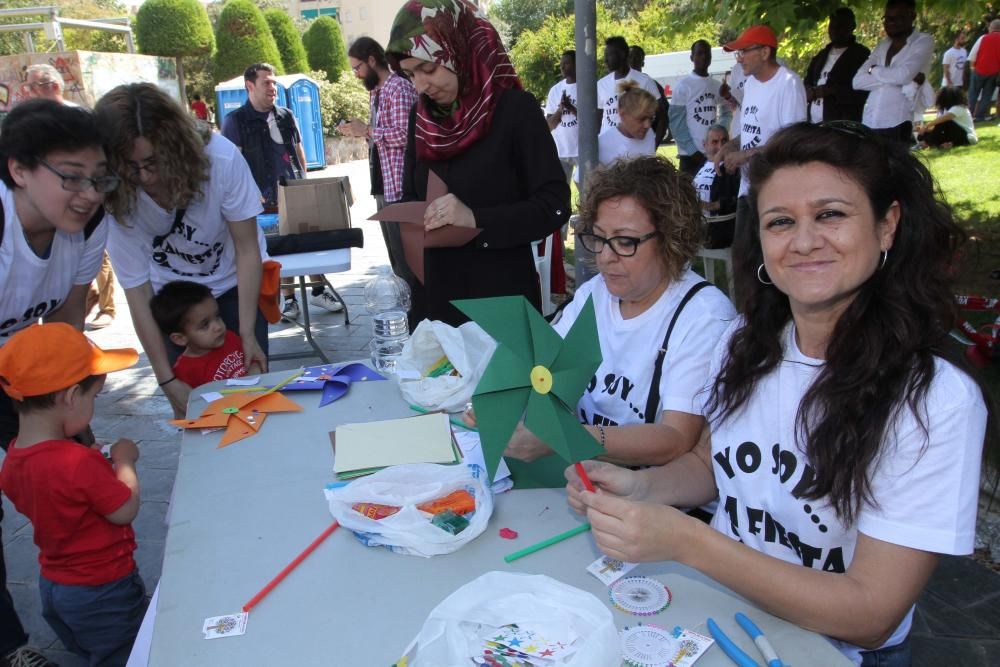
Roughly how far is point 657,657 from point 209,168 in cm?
216

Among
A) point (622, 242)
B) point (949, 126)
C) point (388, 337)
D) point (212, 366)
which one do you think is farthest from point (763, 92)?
point (949, 126)

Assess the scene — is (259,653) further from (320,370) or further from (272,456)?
(320,370)

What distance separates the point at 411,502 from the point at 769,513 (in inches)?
27.8

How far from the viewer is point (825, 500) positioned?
1.21 m

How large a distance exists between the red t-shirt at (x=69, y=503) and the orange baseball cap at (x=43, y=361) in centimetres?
16

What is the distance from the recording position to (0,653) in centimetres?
209

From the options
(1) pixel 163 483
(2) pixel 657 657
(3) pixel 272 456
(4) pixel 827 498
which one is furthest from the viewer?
(1) pixel 163 483

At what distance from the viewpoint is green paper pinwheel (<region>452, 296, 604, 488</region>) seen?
1342mm

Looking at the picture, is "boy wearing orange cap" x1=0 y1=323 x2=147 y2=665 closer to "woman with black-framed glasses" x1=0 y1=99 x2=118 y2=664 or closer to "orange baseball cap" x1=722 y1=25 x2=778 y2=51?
"woman with black-framed glasses" x1=0 y1=99 x2=118 y2=664

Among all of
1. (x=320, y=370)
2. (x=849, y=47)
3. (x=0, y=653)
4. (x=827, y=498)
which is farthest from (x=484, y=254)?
(x=849, y=47)

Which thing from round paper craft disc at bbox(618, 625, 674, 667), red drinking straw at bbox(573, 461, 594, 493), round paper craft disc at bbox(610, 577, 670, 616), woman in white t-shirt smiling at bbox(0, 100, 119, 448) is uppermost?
woman in white t-shirt smiling at bbox(0, 100, 119, 448)

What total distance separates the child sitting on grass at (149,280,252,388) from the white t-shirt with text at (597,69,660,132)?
16.2ft

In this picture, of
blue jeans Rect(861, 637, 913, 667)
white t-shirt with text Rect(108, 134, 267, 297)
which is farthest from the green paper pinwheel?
white t-shirt with text Rect(108, 134, 267, 297)

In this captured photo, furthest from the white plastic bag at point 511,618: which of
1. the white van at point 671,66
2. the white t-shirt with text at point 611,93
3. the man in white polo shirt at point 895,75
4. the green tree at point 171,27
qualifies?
the green tree at point 171,27
